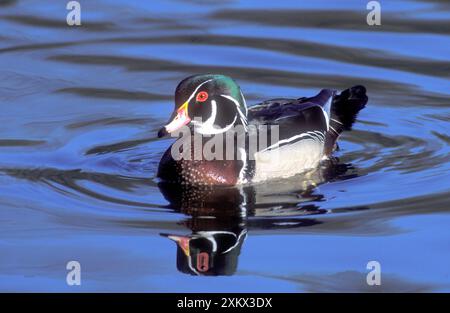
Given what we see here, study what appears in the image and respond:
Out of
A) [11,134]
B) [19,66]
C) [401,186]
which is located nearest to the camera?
[401,186]

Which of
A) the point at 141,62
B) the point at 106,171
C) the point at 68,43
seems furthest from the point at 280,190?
the point at 68,43

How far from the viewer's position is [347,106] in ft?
37.9

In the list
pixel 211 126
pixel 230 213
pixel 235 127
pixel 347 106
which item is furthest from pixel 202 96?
pixel 347 106

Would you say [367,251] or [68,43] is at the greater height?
[68,43]

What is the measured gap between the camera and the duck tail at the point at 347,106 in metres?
11.5

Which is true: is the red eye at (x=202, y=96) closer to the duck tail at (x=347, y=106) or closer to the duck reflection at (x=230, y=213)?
the duck reflection at (x=230, y=213)

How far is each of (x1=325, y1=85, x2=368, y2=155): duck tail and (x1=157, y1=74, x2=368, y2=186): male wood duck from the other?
2.40 feet

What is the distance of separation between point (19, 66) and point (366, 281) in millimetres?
6762

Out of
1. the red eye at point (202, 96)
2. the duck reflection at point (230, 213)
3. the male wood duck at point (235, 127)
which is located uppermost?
the red eye at point (202, 96)

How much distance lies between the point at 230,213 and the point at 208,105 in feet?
4.07

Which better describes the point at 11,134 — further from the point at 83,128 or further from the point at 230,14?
the point at 230,14

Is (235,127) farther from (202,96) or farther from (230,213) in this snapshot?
(230,213)

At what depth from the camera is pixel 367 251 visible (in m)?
8.44

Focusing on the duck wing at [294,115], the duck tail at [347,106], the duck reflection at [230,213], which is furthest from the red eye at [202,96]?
the duck tail at [347,106]
